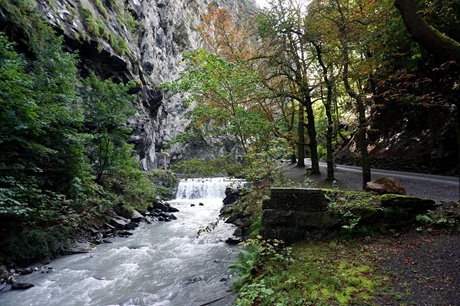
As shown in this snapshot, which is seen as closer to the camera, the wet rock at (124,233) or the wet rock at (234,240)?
the wet rock at (234,240)

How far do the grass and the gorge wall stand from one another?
242 inches

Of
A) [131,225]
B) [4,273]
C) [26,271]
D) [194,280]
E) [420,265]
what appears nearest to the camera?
[420,265]

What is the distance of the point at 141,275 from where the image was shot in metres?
7.22

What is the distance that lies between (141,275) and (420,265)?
6.75 metres

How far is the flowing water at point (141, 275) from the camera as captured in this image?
5.70m

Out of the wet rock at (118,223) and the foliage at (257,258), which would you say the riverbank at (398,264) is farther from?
the wet rock at (118,223)

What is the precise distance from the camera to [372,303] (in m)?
3.09

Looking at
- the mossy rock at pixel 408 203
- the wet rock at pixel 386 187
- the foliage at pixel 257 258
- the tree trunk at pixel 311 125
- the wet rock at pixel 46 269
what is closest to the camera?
the foliage at pixel 257 258

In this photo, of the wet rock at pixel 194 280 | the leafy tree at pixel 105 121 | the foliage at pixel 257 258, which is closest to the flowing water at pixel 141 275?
the wet rock at pixel 194 280

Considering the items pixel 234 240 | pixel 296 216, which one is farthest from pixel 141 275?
pixel 296 216

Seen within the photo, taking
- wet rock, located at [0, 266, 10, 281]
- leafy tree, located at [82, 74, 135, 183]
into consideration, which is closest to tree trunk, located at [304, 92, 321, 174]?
leafy tree, located at [82, 74, 135, 183]

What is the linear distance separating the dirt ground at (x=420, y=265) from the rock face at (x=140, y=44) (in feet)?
19.9

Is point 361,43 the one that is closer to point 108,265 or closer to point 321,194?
point 321,194

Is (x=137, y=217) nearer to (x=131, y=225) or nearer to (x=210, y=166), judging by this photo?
(x=131, y=225)
